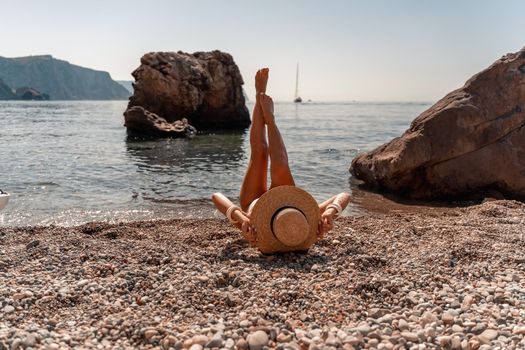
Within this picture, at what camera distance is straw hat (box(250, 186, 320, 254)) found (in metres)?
5.36

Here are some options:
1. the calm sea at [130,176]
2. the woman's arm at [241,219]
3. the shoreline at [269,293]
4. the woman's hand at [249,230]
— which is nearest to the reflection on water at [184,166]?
the calm sea at [130,176]

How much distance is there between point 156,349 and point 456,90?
11.2 meters

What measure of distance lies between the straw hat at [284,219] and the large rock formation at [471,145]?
6650 mm

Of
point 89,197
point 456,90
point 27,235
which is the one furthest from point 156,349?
point 456,90

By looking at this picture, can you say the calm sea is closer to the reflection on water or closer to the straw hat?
the reflection on water

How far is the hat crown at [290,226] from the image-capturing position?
5.34 meters

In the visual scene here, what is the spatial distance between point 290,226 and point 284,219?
0.37 feet

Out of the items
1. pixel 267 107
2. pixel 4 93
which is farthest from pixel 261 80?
pixel 4 93

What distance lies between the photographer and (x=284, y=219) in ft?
17.5

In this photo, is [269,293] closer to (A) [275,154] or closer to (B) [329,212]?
(B) [329,212]

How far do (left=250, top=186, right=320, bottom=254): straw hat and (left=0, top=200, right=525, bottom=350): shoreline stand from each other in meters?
0.22

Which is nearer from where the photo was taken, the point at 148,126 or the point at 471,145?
the point at 471,145

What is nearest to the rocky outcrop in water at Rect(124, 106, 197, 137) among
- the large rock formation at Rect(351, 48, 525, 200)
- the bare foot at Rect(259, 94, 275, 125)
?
the large rock formation at Rect(351, 48, 525, 200)

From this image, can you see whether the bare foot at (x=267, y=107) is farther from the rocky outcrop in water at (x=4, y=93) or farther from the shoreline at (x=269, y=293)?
the rocky outcrop in water at (x=4, y=93)
